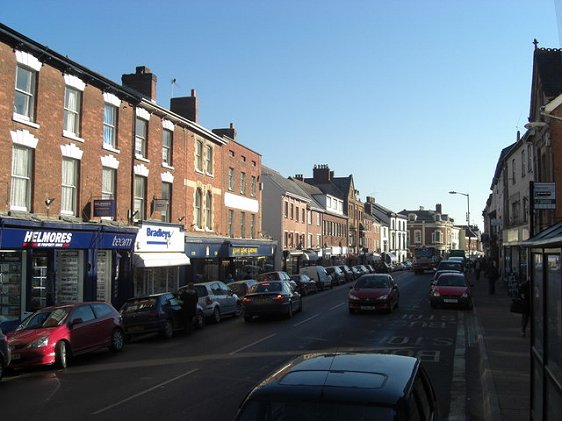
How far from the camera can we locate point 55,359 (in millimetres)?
12875

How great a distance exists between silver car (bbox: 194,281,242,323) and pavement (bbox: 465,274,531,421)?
912cm

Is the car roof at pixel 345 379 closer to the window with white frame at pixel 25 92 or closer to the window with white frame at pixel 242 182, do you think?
the window with white frame at pixel 25 92

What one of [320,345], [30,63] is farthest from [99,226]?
[320,345]

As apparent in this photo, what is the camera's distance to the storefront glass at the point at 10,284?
60.2 feet

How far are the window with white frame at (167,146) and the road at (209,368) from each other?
11.1 meters

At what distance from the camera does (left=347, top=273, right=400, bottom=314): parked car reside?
71.4 ft

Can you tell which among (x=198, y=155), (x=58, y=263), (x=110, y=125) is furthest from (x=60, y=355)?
(x=198, y=155)

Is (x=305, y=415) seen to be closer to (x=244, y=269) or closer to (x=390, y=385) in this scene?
(x=390, y=385)

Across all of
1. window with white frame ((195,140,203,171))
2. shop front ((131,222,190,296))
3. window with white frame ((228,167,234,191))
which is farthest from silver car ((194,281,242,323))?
window with white frame ((228,167,234,191))

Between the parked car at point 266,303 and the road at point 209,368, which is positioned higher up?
the parked car at point 266,303

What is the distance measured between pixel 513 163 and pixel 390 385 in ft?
128

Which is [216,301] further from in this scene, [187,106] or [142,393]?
[187,106]

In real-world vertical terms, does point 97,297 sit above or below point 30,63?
below

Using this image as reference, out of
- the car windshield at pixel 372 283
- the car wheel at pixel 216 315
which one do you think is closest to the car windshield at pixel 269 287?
the car wheel at pixel 216 315
